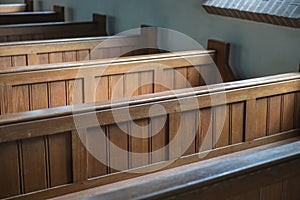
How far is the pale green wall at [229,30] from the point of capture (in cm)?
234

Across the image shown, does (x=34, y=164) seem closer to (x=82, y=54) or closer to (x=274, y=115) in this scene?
(x=274, y=115)

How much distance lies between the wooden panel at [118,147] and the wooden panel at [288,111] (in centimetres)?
78

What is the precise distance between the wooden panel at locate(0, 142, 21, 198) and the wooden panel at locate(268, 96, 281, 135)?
111 centimetres

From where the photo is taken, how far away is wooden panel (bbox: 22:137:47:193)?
159cm

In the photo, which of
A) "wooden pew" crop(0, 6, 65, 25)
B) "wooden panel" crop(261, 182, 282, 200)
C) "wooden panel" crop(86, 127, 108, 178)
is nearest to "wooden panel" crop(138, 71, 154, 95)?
"wooden panel" crop(86, 127, 108, 178)

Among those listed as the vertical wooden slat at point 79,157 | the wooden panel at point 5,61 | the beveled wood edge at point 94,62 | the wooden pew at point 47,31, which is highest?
the wooden pew at point 47,31

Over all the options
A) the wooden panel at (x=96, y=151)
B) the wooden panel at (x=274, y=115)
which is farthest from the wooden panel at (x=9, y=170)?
the wooden panel at (x=274, y=115)

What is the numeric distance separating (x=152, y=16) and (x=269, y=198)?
2.11 metres

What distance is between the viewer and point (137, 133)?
1.81 meters

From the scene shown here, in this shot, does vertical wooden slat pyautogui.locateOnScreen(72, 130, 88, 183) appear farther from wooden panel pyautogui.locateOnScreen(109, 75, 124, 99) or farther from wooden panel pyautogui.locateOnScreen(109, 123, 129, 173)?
wooden panel pyautogui.locateOnScreen(109, 75, 124, 99)

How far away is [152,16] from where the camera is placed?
3260 millimetres

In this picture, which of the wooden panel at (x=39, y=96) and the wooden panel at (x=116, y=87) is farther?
the wooden panel at (x=116, y=87)

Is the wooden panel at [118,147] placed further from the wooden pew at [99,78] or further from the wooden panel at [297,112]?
the wooden panel at [297,112]

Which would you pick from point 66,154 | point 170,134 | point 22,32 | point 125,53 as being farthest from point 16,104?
point 22,32
